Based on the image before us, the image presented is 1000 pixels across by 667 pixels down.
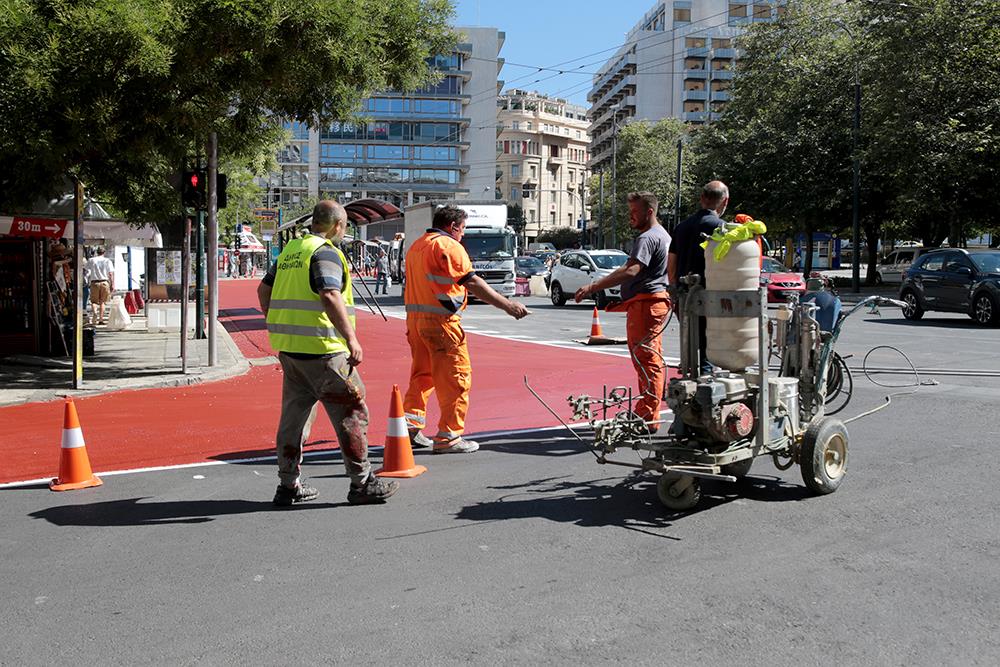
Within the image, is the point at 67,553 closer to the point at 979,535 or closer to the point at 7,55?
the point at 979,535

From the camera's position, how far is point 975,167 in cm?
3127

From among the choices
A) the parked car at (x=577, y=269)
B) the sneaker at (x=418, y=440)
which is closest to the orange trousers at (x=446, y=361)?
the sneaker at (x=418, y=440)

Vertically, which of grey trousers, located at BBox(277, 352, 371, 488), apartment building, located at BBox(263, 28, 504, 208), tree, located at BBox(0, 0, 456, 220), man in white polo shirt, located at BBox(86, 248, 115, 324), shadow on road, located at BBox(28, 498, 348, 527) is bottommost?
shadow on road, located at BBox(28, 498, 348, 527)

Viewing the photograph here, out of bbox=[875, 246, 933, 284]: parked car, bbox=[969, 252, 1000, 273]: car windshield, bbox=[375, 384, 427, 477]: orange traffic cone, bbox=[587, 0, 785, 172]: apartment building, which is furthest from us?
bbox=[587, 0, 785, 172]: apartment building

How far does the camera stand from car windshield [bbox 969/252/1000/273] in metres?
20.4

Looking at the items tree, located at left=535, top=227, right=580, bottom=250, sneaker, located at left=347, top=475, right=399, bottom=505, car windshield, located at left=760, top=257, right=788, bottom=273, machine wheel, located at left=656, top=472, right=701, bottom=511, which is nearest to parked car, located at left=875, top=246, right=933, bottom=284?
car windshield, located at left=760, top=257, right=788, bottom=273

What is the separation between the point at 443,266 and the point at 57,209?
31.7ft

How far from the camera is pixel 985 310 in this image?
19781 mm

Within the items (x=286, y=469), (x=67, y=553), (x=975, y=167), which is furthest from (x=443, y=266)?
(x=975, y=167)

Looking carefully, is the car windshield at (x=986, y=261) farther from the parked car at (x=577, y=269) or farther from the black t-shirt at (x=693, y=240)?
the black t-shirt at (x=693, y=240)

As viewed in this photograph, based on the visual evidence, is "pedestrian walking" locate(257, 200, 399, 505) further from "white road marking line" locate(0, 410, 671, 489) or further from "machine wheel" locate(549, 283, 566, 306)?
"machine wheel" locate(549, 283, 566, 306)

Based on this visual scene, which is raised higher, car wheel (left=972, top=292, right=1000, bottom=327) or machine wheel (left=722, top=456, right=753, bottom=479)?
car wheel (left=972, top=292, right=1000, bottom=327)

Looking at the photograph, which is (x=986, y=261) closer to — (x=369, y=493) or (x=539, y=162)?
(x=369, y=493)

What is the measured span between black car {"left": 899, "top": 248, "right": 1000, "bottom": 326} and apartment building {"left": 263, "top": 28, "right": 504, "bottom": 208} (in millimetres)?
75306
